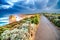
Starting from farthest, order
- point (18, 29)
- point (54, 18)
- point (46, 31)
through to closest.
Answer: point (54, 18), point (46, 31), point (18, 29)

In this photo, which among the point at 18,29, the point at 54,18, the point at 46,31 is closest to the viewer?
the point at 18,29

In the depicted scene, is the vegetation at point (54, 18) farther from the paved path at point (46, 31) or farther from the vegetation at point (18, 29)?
the vegetation at point (18, 29)

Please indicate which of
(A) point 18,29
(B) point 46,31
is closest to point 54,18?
(B) point 46,31

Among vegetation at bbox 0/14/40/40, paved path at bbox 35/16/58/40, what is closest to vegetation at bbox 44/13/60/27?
paved path at bbox 35/16/58/40

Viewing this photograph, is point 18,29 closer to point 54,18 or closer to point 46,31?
point 46,31

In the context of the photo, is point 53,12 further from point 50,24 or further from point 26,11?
point 26,11

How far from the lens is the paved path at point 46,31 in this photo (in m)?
3.63

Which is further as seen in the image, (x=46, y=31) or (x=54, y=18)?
(x=54, y=18)

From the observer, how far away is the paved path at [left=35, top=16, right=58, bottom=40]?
3635 millimetres

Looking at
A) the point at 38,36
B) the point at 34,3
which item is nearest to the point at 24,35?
the point at 38,36

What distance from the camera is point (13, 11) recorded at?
3.77 m

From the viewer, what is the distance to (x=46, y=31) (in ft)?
12.2

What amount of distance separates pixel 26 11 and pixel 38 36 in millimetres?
654

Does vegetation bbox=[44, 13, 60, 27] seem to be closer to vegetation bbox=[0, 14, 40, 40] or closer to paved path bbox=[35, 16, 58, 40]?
paved path bbox=[35, 16, 58, 40]
